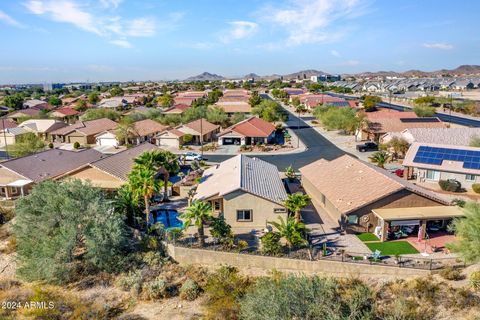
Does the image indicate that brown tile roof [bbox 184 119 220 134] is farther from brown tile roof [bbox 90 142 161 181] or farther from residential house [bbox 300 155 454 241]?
residential house [bbox 300 155 454 241]

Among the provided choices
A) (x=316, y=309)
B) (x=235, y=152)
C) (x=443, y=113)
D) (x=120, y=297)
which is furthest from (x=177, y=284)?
(x=443, y=113)

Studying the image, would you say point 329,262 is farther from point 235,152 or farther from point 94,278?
point 235,152

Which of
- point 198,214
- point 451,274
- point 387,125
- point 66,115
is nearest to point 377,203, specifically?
point 451,274

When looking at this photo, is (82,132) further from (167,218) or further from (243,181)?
(243,181)

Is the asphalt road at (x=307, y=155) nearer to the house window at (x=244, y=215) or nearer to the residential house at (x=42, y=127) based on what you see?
the house window at (x=244, y=215)

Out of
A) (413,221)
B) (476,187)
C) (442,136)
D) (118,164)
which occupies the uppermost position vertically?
(442,136)

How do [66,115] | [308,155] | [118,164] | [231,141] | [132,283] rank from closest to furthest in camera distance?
[132,283] → [118,164] → [308,155] → [231,141] → [66,115]
